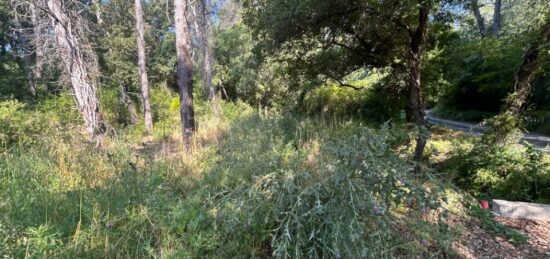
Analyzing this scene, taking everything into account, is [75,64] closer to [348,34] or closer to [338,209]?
[348,34]

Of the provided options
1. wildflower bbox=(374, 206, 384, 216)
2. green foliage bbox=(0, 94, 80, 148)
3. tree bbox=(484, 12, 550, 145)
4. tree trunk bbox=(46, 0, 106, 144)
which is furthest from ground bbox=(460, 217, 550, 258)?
tree trunk bbox=(46, 0, 106, 144)

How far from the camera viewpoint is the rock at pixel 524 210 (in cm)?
336

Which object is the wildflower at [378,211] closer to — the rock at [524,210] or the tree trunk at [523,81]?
the rock at [524,210]

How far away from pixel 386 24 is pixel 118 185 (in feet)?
15.8

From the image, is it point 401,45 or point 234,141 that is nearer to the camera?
point 234,141

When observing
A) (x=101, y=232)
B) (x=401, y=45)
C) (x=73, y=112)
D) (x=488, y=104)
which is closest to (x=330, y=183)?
(x=101, y=232)

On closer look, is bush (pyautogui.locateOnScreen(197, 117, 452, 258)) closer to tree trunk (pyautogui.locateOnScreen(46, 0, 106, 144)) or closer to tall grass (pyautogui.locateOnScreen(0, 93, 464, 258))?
tall grass (pyautogui.locateOnScreen(0, 93, 464, 258))

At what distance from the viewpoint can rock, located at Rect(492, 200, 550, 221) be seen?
3.36m

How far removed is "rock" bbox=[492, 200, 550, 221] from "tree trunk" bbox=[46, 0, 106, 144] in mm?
6028

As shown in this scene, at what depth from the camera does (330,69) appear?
22.5 feet

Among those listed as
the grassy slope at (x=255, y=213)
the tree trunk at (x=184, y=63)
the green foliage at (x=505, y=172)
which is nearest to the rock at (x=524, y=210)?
the green foliage at (x=505, y=172)

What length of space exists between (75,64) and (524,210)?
23.3 ft

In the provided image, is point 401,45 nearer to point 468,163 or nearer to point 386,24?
point 386,24

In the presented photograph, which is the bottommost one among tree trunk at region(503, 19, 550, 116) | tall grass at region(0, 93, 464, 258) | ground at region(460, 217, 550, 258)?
ground at region(460, 217, 550, 258)
